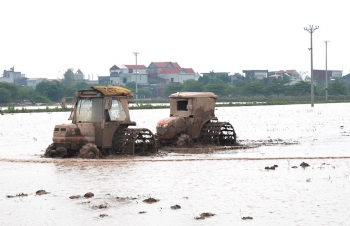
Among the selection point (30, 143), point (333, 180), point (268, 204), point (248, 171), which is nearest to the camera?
point (268, 204)

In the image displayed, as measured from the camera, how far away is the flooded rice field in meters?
14.0

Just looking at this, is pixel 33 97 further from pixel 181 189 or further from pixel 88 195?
pixel 88 195

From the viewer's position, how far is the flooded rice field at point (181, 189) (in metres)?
14.0

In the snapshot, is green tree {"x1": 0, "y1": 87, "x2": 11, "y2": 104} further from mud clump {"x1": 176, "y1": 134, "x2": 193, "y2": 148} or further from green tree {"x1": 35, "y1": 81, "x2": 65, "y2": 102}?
mud clump {"x1": 176, "y1": 134, "x2": 193, "y2": 148}

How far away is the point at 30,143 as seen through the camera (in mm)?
36438

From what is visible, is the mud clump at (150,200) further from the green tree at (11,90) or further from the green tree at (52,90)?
the green tree at (52,90)

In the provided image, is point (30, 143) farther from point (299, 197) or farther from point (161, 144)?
point (299, 197)

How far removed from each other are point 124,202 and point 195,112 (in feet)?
45.7

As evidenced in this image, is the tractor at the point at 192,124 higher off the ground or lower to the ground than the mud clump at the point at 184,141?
higher

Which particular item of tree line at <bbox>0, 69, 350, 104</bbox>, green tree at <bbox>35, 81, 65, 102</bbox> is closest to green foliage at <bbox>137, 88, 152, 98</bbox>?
tree line at <bbox>0, 69, 350, 104</bbox>

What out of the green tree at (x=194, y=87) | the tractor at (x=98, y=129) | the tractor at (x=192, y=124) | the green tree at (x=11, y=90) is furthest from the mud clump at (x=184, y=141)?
the green tree at (x=194, y=87)

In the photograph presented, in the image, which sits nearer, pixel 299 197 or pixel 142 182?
pixel 299 197

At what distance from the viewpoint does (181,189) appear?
17484mm

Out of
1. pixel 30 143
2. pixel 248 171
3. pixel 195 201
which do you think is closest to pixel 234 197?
pixel 195 201
